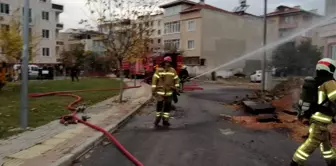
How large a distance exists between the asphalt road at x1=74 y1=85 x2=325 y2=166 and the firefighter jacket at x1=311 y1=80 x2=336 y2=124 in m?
1.04

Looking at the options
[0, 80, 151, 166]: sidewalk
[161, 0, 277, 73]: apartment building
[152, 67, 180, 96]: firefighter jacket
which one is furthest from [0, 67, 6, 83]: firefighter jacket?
[161, 0, 277, 73]: apartment building

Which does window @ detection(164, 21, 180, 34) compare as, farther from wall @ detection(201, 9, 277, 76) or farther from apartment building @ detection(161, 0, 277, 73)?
wall @ detection(201, 9, 277, 76)

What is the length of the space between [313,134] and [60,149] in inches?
163

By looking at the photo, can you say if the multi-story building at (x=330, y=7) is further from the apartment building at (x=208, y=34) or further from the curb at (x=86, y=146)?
the apartment building at (x=208, y=34)

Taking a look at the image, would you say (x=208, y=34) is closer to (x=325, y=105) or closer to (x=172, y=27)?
(x=172, y=27)

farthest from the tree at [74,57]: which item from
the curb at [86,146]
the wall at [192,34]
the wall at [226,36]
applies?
the curb at [86,146]

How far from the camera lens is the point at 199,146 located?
6.97 metres

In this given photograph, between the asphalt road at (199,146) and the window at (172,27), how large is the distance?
42.6 metres

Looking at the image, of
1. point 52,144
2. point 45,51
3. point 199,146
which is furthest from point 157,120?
point 45,51

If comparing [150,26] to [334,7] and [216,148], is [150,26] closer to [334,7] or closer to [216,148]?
[334,7]

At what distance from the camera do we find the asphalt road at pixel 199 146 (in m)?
5.92

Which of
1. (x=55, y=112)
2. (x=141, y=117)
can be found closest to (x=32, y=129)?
(x=55, y=112)

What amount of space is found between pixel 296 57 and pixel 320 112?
2350 centimetres

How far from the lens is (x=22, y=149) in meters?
6.21
